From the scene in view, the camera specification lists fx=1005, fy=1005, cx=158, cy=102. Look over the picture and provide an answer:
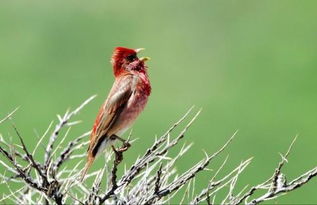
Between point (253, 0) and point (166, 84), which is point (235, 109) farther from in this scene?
point (253, 0)

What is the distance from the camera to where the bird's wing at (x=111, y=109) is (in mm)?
4617

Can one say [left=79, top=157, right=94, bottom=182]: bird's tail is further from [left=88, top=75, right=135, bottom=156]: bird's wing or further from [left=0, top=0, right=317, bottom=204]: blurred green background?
[left=0, top=0, right=317, bottom=204]: blurred green background

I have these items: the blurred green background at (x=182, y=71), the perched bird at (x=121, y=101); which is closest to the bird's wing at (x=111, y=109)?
the perched bird at (x=121, y=101)

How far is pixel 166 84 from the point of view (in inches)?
578

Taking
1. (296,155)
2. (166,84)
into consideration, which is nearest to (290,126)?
(296,155)

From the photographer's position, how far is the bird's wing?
15.1 ft

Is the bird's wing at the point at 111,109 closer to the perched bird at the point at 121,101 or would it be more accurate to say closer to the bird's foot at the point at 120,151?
the perched bird at the point at 121,101

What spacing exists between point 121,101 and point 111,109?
0.14 m

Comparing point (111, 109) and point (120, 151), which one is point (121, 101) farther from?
point (120, 151)

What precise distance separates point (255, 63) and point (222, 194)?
5079 millimetres

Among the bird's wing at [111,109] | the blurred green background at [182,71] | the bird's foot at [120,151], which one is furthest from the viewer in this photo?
the blurred green background at [182,71]

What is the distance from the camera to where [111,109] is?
192 inches

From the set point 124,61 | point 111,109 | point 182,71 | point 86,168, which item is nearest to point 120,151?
point 86,168

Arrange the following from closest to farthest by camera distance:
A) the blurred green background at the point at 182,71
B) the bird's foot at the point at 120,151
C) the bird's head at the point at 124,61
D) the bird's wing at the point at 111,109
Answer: the bird's foot at the point at 120,151
the bird's wing at the point at 111,109
the bird's head at the point at 124,61
the blurred green background at the point at 182,71
